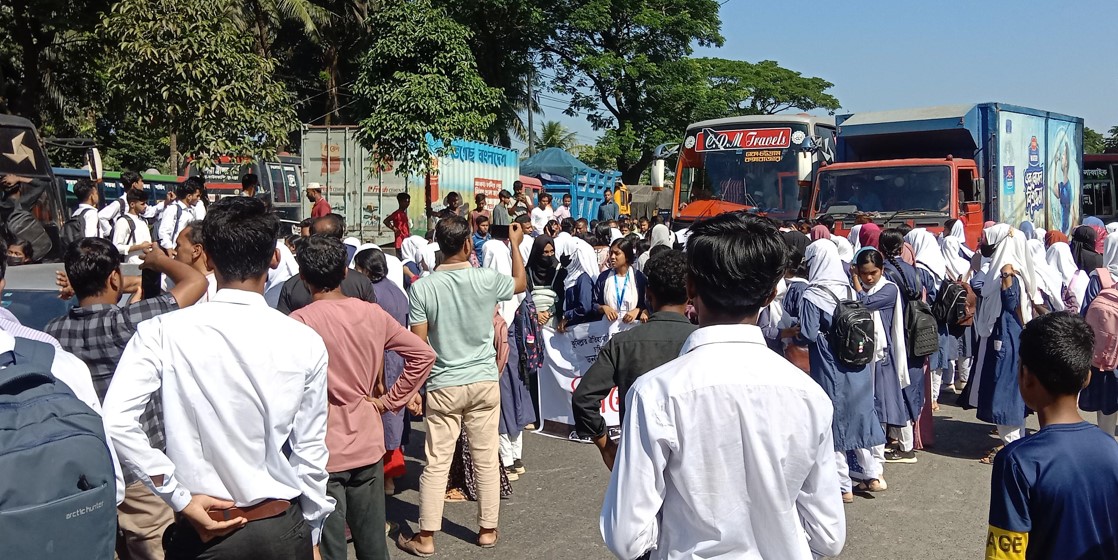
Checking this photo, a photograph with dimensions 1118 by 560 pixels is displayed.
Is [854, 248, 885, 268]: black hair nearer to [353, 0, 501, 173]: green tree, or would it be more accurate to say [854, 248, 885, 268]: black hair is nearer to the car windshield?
the car windshield

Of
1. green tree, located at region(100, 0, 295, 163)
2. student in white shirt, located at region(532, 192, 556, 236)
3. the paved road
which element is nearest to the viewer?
the paved road

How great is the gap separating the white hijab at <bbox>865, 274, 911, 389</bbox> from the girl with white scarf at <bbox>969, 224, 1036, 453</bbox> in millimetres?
679

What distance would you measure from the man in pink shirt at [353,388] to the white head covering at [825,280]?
2.94 meters

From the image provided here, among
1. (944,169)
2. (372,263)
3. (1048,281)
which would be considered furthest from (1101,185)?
(372,263)

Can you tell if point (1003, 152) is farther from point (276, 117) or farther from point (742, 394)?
point (742, 394)

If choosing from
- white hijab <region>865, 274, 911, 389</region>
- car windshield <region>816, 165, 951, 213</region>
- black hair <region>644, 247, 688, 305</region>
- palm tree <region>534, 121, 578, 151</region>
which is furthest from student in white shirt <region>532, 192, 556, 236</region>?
palm tree <region>534, 121, 578, 151</region>

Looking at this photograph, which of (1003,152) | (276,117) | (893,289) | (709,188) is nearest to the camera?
(893,289)

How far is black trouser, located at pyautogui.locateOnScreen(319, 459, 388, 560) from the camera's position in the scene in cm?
409

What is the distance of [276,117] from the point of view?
39.5ft

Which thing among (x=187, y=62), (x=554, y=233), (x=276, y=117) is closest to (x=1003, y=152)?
(x=554, y=233)

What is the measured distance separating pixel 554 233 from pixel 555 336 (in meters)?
4.03

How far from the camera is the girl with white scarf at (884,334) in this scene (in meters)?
6.79

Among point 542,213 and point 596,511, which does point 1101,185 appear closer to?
point 542,213

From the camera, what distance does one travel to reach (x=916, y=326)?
293 inches
